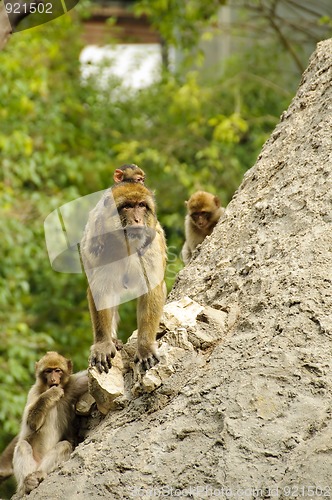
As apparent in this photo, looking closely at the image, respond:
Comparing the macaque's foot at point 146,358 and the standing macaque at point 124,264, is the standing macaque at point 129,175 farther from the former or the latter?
the macaque's foot at point 146,358

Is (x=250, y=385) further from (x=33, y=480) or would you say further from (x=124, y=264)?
(x=33, y=480)

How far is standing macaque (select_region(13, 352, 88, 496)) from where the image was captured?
209 inches

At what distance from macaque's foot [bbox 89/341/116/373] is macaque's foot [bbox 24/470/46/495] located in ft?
2.30

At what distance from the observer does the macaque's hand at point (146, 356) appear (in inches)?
196

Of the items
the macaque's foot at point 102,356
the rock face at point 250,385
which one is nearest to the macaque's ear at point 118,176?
the rock face at point 250,385

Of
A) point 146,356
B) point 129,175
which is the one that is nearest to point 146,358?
point 146,356

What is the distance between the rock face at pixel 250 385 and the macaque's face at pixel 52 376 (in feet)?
2.58

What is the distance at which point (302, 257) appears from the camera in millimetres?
4930

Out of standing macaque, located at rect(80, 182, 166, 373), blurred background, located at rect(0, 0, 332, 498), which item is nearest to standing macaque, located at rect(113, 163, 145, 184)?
standing macaque, located at rect(80, 182, 166, 373)

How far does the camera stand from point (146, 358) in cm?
500

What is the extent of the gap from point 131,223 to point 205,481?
1493 millimetres

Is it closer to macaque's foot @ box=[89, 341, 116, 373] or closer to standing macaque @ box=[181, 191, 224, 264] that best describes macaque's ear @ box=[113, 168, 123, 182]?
macaque's foot @ box=[89, 341, 116, 373]

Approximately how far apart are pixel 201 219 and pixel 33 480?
2.87 metres

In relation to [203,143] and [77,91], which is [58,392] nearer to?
[203,143]
